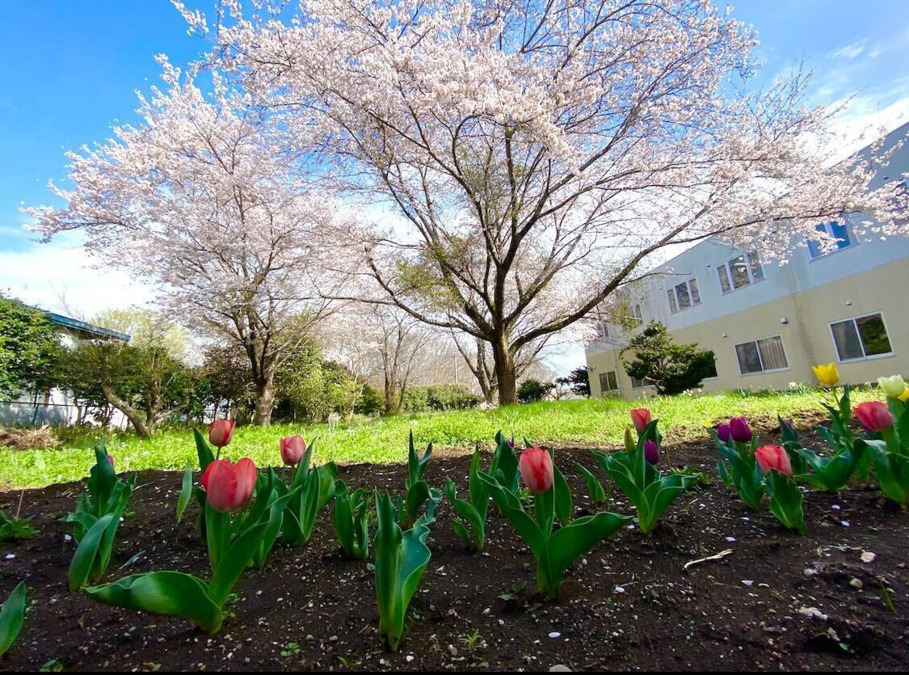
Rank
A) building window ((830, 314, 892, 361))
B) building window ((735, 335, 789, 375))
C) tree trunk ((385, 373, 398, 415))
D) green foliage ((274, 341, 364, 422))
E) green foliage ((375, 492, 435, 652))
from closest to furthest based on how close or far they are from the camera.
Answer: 1. green foliage ((375, 492, 435, 652))
2. building window ((830, 314, 892, 361))
3. building window ((735, 335, 789, 375))
4. green foliage ((274, 341, 364, 422))
5. tree trunk ((385, 373, 398, 415))

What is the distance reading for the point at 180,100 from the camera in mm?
8625

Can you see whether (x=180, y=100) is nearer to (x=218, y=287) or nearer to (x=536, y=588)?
(x=218, y=287)

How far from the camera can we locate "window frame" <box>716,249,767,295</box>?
1157 centimetres

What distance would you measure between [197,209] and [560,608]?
399 inches

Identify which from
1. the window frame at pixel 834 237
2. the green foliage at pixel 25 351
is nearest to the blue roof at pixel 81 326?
the green foliage at pixel 25 351

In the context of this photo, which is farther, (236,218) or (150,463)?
(236,218)

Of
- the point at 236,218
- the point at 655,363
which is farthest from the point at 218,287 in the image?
the point at 655,363

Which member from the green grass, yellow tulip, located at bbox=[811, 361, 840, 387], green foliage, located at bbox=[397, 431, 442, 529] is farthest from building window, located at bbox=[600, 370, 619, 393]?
green foliage, located at bbox=[397, 431, 442, 529]

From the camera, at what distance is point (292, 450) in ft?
5.47

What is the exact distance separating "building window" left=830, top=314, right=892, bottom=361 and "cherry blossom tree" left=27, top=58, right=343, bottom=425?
39.8ft

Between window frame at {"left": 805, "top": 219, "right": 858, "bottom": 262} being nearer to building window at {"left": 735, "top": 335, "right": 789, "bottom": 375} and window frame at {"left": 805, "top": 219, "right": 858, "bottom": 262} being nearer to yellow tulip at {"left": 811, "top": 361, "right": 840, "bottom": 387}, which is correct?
building window at {"left": 735, "top": 335, "right": 789, "bottom": 375}

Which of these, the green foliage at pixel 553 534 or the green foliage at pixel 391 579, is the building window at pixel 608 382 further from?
the green foliage at pixel 391 579

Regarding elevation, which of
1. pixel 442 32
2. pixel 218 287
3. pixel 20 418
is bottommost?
pixel 20 418

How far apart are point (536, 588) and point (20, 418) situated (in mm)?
12206
